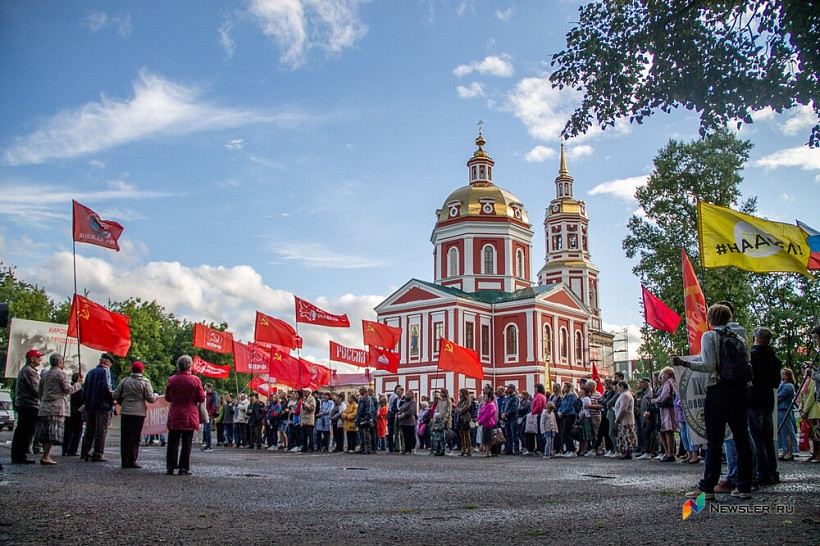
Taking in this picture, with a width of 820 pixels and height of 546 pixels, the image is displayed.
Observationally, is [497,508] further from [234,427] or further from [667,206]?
[667,206]

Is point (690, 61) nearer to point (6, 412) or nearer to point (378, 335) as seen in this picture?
point (378, 335)

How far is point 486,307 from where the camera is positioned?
55.6 metres

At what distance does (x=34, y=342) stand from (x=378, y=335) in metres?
13.1

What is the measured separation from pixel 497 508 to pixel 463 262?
2035 inches

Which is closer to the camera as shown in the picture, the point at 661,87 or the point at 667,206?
the point at 661,87

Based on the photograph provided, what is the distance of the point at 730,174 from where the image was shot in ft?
106

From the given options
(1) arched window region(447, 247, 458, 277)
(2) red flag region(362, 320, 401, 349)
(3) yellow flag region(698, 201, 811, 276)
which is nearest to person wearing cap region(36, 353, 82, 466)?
(3) yellow flag region(698, 201, 811, 276)

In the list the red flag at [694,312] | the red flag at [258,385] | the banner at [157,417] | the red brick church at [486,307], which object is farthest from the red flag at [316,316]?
the red brick church at [486,307]

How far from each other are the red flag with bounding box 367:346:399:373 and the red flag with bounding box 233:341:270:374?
4541 mm

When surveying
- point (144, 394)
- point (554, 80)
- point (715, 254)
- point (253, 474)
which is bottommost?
point (253, 474)

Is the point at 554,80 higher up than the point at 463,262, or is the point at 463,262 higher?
the point at 463,262

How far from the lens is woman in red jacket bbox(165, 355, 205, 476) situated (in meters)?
11.2

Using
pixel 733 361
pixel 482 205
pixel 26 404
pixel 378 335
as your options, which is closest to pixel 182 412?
pixel 26 404

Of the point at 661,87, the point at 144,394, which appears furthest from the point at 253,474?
the point at 661,87
